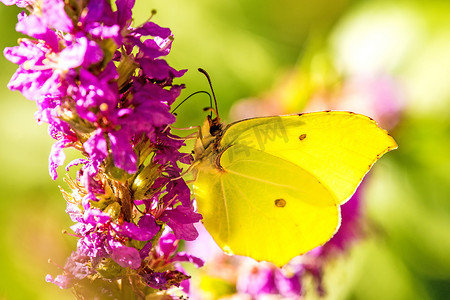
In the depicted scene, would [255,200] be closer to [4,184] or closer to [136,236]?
[136,236]

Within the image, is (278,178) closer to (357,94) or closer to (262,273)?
(262,273)

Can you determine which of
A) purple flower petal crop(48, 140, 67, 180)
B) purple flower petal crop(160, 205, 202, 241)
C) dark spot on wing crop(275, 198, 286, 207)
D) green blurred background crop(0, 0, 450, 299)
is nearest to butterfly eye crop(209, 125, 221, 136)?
dark spot on wing crop(275, 198, 286, 207)

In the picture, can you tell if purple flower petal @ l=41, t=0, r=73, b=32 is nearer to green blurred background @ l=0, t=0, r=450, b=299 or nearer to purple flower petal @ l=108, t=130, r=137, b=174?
purple flower petal @ l=108, t=130, r=137, b=174

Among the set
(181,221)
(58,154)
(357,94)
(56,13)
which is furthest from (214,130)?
(357,94)

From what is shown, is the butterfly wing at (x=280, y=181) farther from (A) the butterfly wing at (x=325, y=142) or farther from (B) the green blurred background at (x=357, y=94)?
(B) the green blurred background at (x=357, y=94)

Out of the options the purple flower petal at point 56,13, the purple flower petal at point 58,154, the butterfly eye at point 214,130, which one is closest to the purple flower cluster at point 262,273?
the butterfly eye at point 214,130
